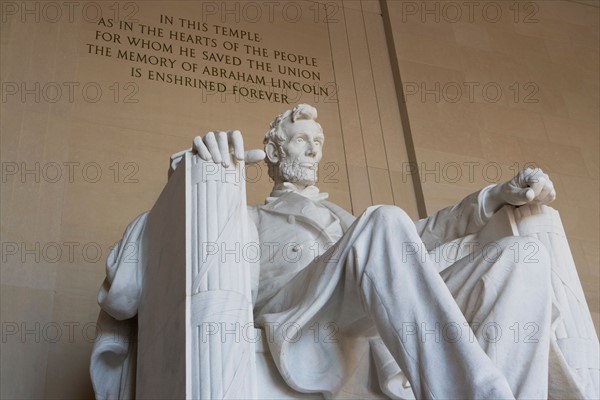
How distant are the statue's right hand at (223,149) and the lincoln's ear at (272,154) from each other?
89cm

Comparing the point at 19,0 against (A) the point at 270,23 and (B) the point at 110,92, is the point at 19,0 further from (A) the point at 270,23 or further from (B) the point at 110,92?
(A) the point at 270,23

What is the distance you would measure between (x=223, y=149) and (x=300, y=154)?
929 mm

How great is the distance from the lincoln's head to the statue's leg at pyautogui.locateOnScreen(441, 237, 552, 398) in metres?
1.02

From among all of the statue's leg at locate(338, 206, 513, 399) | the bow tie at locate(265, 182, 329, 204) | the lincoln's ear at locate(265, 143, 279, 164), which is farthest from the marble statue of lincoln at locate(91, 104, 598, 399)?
the lincoln's ear at locate(265, 143, 279, 164)

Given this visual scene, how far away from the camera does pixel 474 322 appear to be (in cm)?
294

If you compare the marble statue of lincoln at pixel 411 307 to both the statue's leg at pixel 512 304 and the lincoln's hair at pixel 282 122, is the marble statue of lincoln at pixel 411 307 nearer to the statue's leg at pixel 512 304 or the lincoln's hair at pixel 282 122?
the statue's leg at pixel 512 304

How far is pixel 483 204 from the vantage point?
3.59 m

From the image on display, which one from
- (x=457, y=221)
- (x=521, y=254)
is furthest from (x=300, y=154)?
(x=521, y=254)

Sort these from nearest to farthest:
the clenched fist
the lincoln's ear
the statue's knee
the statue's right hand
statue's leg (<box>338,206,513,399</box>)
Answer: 1. statue's leg (<box>338,206,513,399</box>)
2. the statue's knee
3. the statue's right hand
4. the clenched fist
5. the lincoln's ear

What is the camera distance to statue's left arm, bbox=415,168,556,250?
3.40 m

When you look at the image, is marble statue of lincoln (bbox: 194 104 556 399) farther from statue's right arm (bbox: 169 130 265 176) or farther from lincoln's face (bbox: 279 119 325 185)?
lincoln's face (bbox: 279 119 325 185)

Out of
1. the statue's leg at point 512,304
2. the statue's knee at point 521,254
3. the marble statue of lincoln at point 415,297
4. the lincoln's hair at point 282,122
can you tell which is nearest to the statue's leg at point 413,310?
the marble statue of lincoln at point 415,297

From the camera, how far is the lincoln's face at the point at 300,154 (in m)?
4.03

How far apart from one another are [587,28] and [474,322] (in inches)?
191
